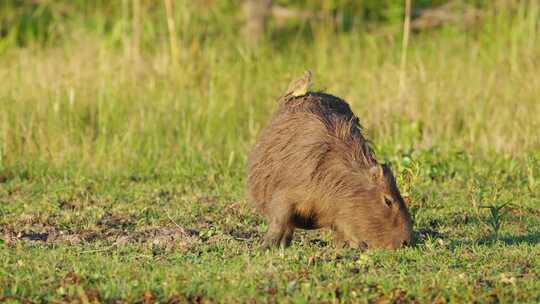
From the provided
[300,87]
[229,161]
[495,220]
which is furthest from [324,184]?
[229,161]

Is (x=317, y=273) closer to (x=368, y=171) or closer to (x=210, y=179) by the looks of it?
(x=368, y=171)

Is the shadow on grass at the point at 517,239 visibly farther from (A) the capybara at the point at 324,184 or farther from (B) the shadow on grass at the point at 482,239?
(A) the capybara at the point at 324,184

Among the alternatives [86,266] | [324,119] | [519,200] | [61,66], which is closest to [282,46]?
[61,66]

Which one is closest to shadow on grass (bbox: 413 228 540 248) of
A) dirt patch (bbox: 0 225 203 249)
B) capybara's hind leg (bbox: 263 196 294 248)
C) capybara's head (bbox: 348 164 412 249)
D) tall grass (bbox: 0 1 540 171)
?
capybara's head (bbox: 348 164 412 249)

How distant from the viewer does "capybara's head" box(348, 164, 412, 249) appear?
520cm

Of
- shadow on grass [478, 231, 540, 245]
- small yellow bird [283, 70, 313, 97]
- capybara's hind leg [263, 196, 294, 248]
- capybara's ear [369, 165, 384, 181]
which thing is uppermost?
small yellow bird [283, 70, 313, 97]

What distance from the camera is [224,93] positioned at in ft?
32.2

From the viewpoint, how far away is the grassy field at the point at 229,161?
4.75 metres

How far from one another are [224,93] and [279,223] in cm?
449

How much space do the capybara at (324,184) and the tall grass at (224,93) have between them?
9.16 ft

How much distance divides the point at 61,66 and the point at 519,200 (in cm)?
503

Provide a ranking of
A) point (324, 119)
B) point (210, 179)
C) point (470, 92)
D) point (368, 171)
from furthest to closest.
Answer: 1. point (470, 92)
2. point (210, 179)
3. point (324, 119)
4. point (368, 171)

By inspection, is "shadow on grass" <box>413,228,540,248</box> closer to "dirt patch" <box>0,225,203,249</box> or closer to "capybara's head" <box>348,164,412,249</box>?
"capybara's head" <box>348,164,412,249</box>

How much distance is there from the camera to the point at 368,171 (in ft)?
17.6
